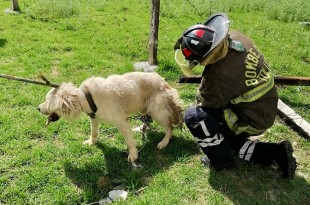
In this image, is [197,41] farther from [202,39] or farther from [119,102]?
[119,102]

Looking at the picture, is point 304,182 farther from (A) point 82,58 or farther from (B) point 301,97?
(A) point 82,58

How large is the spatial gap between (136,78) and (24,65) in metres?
3.59

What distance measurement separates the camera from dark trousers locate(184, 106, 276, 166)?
4.38 m

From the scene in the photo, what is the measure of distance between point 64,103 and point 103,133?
1367 mm

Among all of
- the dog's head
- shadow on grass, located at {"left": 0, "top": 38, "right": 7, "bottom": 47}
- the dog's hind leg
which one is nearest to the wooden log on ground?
the dog's hind leg

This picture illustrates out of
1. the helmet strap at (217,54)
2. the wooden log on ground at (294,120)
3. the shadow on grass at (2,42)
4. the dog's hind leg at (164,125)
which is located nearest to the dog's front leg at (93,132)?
the dog's hind leg at (164,125)

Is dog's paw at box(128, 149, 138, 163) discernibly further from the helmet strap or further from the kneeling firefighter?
the helmet strap

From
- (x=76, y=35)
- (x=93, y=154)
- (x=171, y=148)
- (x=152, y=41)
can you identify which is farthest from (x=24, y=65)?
(x=171, y=148)

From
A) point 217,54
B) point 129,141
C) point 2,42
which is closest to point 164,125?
point 129,141

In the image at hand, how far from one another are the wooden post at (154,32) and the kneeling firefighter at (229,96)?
297 cm

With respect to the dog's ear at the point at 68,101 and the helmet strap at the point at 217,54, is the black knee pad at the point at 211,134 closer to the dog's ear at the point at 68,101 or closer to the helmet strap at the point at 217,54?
the helmet strap at the point at 217,54

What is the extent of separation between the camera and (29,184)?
175 inches

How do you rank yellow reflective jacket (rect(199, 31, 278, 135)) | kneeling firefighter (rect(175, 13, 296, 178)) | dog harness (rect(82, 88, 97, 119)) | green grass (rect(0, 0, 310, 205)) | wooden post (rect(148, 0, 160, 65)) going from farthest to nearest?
wooden post (rect(148, 0, 160, 65)), dog harness (rect(82, 88, 97, 119)), green grass (rect(0, 0, 310, 205)), yellow reflective jacket (rect(199, 31, 278, 135)), kneeling firefighter (rect(175, 13, 296, 178))

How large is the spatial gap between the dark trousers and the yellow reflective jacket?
0.14m
